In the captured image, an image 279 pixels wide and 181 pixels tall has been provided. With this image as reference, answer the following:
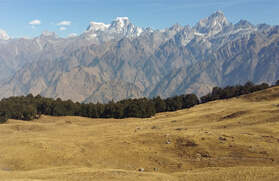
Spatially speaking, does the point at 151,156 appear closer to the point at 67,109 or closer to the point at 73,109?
the point at 67,109

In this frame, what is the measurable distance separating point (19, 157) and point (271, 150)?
34.9 meters

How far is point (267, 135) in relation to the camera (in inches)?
1475

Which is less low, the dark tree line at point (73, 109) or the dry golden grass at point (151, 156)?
the dark tree line at point (73, 109)

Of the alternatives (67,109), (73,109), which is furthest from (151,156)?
(73,109)

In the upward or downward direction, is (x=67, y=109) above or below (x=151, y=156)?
above

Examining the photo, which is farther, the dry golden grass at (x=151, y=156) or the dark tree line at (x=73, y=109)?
the dark tree line at (x=73, y=109)

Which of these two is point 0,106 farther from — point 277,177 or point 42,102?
point 277,177

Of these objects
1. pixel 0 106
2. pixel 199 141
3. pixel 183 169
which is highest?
pixel 0 106

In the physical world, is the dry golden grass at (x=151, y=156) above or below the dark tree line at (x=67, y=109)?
below

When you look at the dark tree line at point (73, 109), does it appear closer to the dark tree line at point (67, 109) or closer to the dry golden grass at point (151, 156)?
the dark tree line at point (67, 109)

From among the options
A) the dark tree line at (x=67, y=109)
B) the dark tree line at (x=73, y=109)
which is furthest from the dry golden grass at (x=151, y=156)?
the dark tree line at (x=73, y=109)

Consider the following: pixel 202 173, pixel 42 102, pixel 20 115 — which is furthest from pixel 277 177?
pixel 42 102

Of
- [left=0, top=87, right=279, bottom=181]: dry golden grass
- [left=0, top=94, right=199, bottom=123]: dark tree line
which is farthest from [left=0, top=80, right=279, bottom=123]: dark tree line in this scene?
[left=0, top=87, right=279, bottom=181]: dry golden grass

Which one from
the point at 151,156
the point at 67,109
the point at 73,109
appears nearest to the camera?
the point at 151,156
